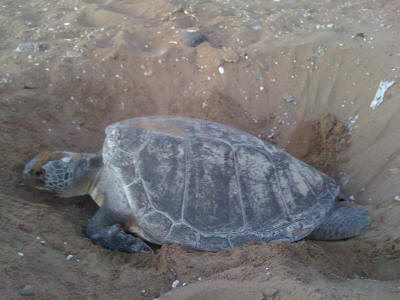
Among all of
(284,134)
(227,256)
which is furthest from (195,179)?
(284,134)

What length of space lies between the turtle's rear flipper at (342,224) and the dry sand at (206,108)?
0.24 ft

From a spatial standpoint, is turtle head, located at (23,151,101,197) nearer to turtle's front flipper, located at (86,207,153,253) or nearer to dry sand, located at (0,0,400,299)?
dry sand, located at (0,0,400,299)

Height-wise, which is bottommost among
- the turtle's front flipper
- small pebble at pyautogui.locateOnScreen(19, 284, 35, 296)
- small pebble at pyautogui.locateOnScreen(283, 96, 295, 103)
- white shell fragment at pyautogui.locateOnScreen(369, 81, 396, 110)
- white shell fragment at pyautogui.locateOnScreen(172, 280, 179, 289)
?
the turtle's front flipper

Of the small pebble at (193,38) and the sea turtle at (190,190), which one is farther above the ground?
the small pebble at (193,38)

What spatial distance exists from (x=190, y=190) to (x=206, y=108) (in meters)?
1.53

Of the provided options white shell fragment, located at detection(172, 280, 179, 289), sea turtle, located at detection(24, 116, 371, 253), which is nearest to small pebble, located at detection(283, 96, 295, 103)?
sea turtle, located at detection(24, 116, 371, 253)

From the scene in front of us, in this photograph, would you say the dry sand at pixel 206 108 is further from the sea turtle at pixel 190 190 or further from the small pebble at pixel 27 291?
the sea turtle at pixel 190 190

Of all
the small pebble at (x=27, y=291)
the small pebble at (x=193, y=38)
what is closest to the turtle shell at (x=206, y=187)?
the small pebble at (x=27, y=291)

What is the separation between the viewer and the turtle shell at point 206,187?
236 centimetres

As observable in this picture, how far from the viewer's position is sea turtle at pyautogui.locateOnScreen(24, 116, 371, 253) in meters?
2.36

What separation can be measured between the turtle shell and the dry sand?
0.20 metres

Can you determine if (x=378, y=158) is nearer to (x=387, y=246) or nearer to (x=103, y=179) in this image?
(x=387, y=246)

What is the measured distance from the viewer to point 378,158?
294 centimetres

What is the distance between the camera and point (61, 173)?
254cm
